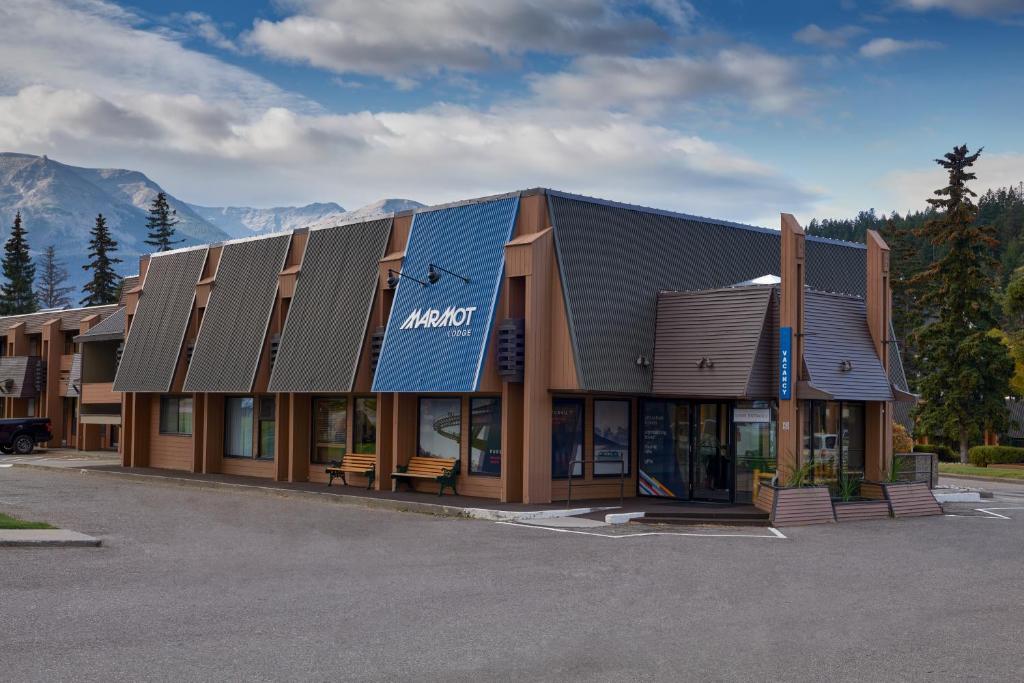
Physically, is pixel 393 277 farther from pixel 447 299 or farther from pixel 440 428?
pixel 440 428

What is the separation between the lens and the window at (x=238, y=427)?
112 ft

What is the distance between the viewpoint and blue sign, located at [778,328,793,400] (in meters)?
22.6

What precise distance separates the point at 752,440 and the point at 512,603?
1244cm

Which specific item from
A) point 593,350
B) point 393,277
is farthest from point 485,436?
point 393,277

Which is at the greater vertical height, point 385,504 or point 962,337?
point 962,337

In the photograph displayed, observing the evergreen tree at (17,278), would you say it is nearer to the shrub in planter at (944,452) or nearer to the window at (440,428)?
the shrub in planter at (944,452)

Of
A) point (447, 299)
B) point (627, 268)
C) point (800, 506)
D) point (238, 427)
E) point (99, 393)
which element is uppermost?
point (627, 268)

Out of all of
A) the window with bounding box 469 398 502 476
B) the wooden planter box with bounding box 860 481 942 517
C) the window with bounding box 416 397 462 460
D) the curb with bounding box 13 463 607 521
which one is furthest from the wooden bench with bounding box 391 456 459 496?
the wooden planter box with bounding box 860 481 942 517

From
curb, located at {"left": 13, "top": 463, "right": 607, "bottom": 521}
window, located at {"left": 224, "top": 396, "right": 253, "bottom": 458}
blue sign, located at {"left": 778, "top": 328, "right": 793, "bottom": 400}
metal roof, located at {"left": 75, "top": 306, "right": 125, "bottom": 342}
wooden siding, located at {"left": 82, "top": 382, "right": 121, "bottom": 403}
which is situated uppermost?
metal roof, located at {"left": 75, "top": 306, "right": 125, "bottom": 342}

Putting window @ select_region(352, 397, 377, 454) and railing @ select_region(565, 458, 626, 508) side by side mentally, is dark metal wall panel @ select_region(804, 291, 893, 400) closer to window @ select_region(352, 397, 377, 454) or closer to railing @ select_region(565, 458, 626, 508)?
railing @ select_region(565, 458, 626, 508)

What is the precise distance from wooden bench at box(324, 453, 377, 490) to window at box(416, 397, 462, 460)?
1.47 meters

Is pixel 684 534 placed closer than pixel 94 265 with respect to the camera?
Yes

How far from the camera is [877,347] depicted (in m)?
25.3

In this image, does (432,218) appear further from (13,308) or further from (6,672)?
(13,308)
